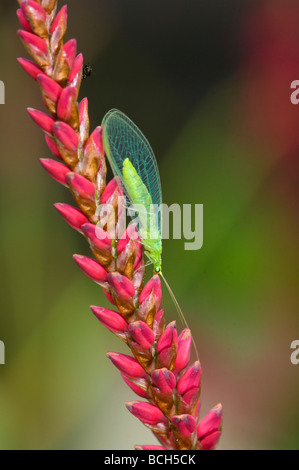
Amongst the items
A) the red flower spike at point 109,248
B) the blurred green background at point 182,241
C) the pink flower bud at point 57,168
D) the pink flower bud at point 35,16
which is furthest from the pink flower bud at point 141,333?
the blurred green background at point 182,241

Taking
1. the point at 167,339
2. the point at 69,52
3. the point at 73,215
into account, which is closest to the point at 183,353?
the point at 167,339

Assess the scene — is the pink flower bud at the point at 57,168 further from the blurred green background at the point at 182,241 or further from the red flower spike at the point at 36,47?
Result: the blurred green background at the point at 182,241

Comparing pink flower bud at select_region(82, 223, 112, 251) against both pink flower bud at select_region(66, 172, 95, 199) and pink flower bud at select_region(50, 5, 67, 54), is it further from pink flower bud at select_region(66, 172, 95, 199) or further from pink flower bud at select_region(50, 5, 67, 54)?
pink flower bud at select_region(50, 5, 67, 54)

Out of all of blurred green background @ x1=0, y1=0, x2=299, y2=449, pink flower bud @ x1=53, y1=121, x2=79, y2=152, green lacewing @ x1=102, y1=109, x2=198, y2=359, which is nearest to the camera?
pink flower bud @ x1=53, y1=121, x2=79, y2=152

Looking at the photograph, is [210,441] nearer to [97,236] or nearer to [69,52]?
[97,236]

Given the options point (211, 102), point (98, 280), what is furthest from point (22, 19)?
point (211, 102)

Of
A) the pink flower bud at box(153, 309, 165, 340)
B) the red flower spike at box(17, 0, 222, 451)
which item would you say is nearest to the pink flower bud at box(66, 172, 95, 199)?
the red flower spike at box(17, 0, 222, 451)
